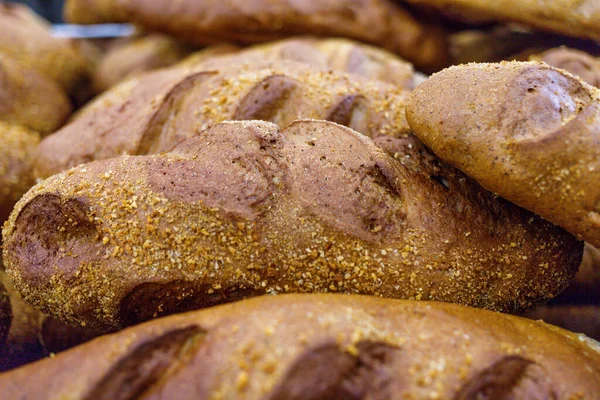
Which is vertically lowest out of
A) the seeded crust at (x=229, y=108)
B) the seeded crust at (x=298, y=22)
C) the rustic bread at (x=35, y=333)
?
the rustic bread at (x=35, y=333)

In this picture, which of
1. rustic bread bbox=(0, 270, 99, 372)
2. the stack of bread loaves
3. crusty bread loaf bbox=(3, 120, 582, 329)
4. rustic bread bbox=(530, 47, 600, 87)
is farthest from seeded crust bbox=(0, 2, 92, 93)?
rustic bread bbox=(530, 47, 600, 87)

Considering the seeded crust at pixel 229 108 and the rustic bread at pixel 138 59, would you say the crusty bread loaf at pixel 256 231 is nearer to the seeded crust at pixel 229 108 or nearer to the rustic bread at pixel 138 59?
the seeded crust at pixel 229 108

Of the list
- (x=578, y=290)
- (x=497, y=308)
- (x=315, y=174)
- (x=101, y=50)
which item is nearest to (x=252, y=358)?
(x=315, y=174)

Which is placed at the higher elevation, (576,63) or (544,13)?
(544,13)

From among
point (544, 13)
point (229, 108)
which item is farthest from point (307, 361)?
point (544, 13)

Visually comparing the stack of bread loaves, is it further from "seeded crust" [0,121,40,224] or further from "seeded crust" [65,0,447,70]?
"seeded crust" [65,0,447,70]

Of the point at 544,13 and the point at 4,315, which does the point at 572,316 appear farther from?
the point at 4,315

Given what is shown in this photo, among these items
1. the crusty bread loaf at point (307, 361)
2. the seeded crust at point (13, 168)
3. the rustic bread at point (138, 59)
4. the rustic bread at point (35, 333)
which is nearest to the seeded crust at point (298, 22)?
the rustic bread at point (138, 59)
